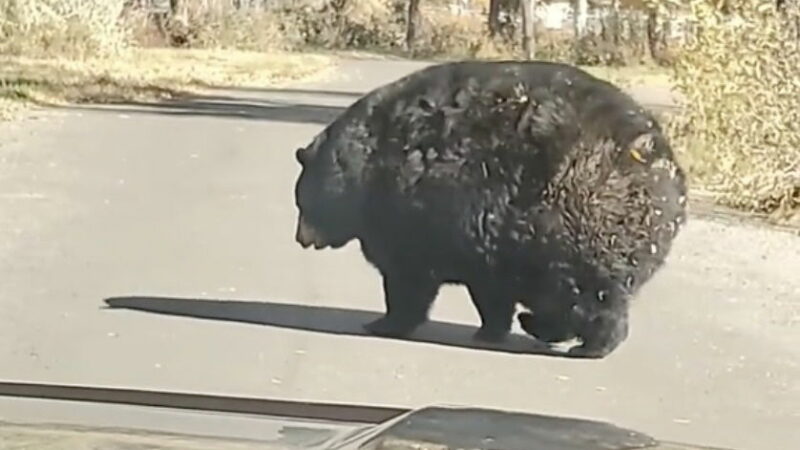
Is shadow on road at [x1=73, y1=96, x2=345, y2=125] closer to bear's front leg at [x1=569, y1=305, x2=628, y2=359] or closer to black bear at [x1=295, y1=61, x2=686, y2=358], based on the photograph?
black bear at [x1=295, y1=61, x2=686, y2=358]

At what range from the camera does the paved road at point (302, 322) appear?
5395 millimetres

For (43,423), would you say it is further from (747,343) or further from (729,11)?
(729,11)

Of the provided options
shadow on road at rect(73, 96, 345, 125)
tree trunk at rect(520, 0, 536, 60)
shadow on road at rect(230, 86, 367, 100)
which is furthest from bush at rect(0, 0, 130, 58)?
tree trunk at rect(520, 0, 536, 60)

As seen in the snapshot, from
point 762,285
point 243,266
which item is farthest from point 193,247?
point 762,285

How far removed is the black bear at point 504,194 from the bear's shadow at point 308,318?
7 cm

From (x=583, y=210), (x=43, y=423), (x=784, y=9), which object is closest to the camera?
(x=43, y=423)

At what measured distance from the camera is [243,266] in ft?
25.4

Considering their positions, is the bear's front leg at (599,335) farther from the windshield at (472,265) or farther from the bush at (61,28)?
the bush at (61,28)

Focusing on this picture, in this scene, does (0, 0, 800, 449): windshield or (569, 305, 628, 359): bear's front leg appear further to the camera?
(569, 305, 628, 359): bear's front leg

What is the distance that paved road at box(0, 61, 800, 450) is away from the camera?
17.7ft

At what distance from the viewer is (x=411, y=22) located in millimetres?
18469

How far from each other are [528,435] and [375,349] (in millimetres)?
4086

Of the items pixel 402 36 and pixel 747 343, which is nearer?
pixel 747 343

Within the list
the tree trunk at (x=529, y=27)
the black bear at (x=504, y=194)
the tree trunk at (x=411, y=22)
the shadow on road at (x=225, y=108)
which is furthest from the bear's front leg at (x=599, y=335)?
the tree trunk at (x=411, y=22)
